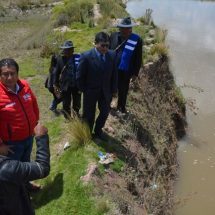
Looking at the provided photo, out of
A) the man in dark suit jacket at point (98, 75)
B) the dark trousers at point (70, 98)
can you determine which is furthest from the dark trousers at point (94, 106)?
the dark trousers at point (70, 98)

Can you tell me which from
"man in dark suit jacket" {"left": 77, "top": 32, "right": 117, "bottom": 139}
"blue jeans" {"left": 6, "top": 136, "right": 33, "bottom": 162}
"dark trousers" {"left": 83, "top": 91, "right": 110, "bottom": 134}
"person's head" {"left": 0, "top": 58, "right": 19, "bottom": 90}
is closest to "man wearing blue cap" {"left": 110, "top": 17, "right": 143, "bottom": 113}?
"man in dark suit jacket" {"left": 77, "top": 32, "right": 117, "bottom": 139}

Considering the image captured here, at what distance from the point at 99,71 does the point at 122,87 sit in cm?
181

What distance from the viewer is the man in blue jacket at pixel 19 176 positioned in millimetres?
3486

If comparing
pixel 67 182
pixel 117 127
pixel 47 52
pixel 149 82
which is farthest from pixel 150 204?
pixel 47 52

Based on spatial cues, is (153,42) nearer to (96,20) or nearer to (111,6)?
(96,20)

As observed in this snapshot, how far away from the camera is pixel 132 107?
364 inches

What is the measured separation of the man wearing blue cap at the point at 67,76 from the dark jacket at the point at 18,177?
3.87 meters

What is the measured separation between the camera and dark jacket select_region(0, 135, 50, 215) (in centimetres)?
349

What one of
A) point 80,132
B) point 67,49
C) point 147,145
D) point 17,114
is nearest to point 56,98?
point 67,49

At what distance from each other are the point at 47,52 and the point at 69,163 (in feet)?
22.3

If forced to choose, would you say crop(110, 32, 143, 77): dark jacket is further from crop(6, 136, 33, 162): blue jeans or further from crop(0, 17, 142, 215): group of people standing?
crop(6, 136, 33, 162): blue jeans

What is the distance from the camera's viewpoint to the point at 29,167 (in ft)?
12.0

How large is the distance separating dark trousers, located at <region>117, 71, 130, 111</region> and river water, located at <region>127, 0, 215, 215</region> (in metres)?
2.18

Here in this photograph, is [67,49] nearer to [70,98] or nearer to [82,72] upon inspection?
[70,98]
